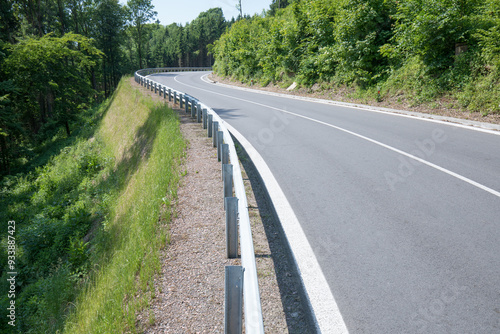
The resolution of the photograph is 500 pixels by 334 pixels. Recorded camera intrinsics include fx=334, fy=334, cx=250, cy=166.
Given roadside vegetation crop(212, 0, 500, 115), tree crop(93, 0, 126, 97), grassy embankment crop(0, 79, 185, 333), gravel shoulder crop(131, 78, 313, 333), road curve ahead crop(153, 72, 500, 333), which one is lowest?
grassy embankment crop(0, 79, 185, 333)

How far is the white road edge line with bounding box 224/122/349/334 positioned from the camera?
2947mm

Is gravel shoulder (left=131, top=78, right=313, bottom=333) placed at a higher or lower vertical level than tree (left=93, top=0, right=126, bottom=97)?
lower

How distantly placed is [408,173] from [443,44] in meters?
9.77

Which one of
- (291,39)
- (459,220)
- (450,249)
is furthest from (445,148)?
(291,39)

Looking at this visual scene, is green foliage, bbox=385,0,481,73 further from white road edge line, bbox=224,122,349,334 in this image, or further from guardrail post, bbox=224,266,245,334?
guardrail post, bbox=224,266,245,334

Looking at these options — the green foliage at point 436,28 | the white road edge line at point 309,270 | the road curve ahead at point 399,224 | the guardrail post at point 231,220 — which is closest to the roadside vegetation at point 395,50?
the green foliage at point 436,28

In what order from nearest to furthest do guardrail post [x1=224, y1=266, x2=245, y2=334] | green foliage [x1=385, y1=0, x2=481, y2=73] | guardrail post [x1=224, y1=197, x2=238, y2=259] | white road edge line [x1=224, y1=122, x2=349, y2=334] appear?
guardrail post [x1=224, y1=266, x2=245, y2=334]
white road edge line [x1=224, y1=122, x2=349, y2=334]
guardrail post [x1=224, y1=197, x2=238, y2=259]
green foliage [x1=385, y1=0, x2=481, y2=73]

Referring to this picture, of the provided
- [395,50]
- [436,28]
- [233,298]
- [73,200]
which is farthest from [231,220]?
[395,50]

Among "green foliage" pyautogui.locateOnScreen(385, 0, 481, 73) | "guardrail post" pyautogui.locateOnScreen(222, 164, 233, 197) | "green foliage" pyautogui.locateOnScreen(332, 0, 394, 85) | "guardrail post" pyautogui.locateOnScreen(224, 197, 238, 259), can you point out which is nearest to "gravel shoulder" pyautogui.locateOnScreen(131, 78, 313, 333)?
"guardrail post" pyautogui.locateOnScreen(224, 197, 238, 259)

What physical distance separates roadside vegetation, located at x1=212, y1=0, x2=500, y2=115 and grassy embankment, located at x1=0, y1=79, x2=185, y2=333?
33.8 feet

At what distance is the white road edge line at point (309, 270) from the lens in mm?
2947

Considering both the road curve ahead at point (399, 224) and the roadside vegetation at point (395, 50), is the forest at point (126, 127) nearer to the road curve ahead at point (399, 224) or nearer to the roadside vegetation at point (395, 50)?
the roadside vegetation at point (395, 50)

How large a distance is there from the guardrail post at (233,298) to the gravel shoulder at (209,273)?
1.57 ft

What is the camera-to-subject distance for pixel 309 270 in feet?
12.0
